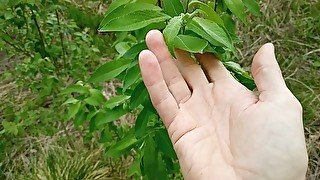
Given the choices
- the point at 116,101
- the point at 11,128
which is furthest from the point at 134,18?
the point at 11,128

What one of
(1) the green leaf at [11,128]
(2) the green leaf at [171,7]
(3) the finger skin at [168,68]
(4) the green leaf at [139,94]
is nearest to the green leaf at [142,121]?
(4) the green leaf at [139,94]

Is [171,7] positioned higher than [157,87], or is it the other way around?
[171,7]

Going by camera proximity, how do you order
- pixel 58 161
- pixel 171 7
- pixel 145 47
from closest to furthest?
pixel 171 7 < pixel 145 47 < pixel 58 161

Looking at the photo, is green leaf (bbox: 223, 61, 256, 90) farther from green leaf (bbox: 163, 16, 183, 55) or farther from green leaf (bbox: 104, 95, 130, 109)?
→ green leaf (bbox: 104, 95, 130, 109)

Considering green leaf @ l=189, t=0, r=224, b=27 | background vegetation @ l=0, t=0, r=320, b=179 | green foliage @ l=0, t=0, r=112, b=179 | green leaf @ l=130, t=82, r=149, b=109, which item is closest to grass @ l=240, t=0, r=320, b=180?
background vegetation @ l=0, t=0, r=320, b=179

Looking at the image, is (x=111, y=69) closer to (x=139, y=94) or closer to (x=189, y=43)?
(x=139, y=94)

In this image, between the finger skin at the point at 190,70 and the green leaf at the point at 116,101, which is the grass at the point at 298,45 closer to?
the green leaf at the point at 116,101

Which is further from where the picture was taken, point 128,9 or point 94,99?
point 94,99
